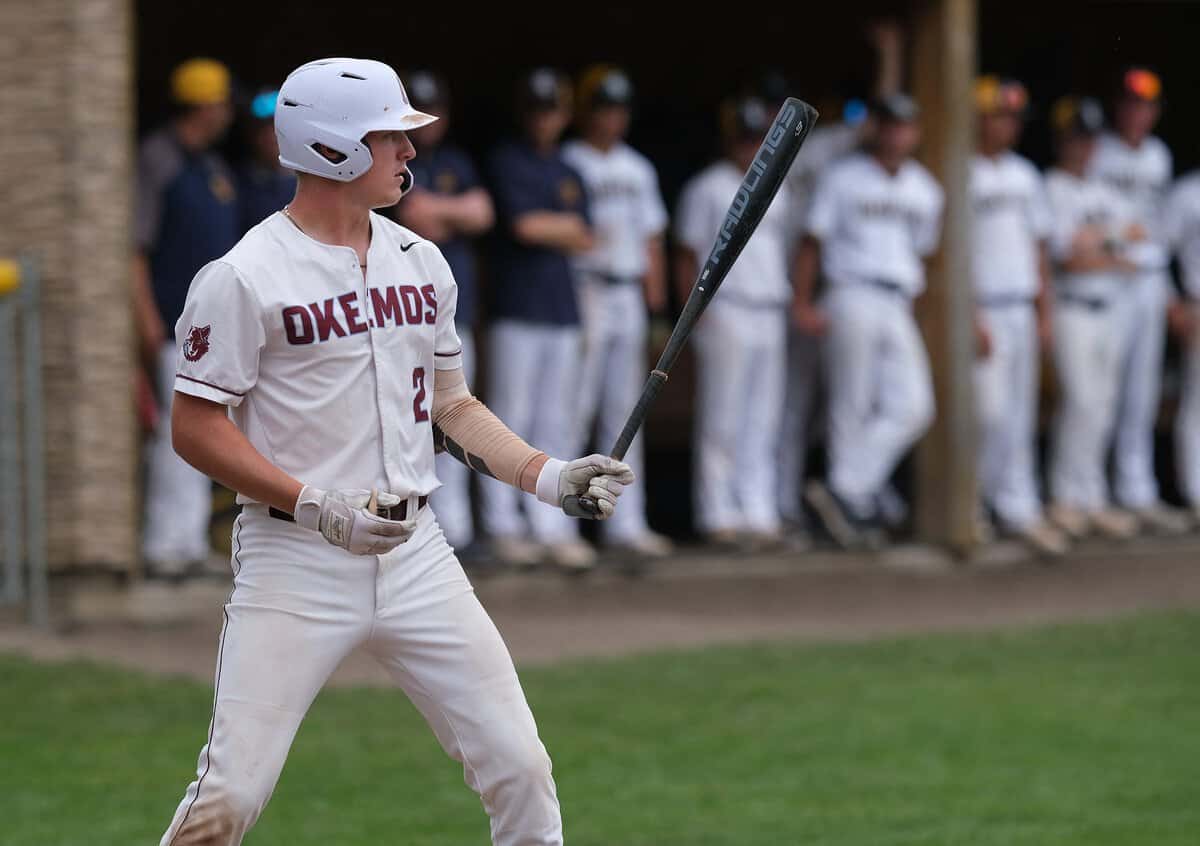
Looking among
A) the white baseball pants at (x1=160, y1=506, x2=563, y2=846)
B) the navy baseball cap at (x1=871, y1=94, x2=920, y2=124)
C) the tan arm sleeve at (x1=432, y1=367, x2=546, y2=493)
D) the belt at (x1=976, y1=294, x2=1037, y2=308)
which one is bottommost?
the white baseball pants at (x1=160, y1=506, x2=563, y2=846)

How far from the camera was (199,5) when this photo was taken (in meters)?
11.6

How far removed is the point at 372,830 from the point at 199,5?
7213 mm

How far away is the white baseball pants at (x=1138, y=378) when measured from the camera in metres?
11.5

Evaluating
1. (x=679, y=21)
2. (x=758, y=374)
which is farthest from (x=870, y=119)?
(x=679, y=21)

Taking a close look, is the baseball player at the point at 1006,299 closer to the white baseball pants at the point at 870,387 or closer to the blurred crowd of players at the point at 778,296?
the blurred crowd of players at the point at 778,296

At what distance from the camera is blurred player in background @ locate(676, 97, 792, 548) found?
1023 centimetres

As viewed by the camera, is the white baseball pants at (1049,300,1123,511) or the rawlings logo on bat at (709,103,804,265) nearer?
the rawlings logo on bat at (709,103,804,265)

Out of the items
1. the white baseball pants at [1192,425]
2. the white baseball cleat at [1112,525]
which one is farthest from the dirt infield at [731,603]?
the white baseball pants at [1192,425]

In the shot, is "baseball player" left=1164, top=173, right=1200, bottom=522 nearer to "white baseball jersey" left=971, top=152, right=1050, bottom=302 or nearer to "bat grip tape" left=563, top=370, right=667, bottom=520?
"white baseball jersey" left=971, top=152, right=1050, bottom=302

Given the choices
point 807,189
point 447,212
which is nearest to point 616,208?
point 447,212

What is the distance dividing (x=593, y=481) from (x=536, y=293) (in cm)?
559

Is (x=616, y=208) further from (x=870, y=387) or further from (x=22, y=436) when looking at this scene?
(x=22, y=436)

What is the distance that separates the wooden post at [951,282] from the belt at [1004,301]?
289 mm

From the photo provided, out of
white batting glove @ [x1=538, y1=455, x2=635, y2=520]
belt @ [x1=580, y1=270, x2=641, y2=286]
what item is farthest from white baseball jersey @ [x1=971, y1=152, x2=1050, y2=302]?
white batting glove @ [x1=538, y1=455, x2=635, y2=520]
